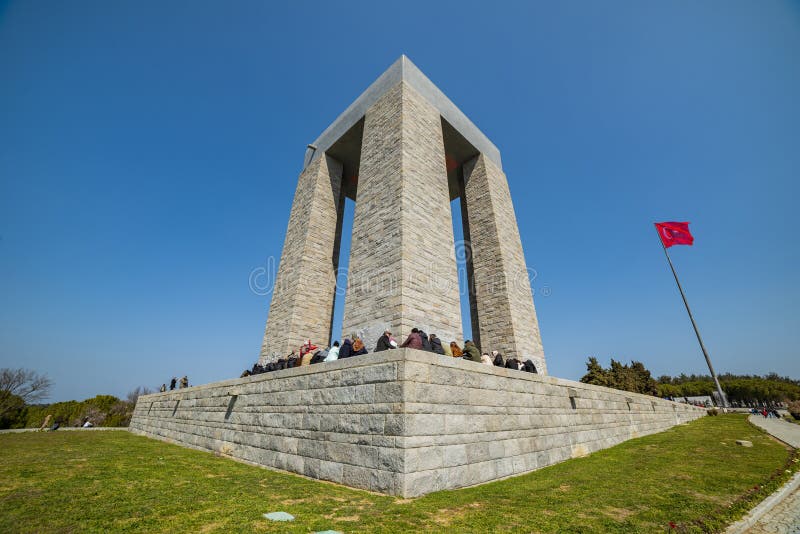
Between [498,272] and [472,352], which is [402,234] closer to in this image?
[472,352]

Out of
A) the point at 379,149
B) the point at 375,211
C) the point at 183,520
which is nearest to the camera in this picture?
the point at 183,520

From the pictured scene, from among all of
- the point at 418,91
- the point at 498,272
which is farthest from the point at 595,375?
the point at 418,91

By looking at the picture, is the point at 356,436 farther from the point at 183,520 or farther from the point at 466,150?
the point at 466,150

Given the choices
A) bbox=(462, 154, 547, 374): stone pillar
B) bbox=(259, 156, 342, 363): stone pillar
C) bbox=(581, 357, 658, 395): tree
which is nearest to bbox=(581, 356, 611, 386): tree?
bbox=(581, 357, 658, 395): tree

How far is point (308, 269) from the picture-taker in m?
14.4

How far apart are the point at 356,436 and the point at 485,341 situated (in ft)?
31.9

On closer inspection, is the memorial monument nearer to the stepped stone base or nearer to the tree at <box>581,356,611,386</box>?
the stepped stone base

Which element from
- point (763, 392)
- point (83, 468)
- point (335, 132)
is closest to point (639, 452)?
point (83, 468)

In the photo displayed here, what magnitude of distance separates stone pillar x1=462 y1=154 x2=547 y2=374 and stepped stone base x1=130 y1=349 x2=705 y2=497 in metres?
4.23

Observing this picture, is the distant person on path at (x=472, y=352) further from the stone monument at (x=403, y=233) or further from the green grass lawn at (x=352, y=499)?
the green grass lawn at (x=352, y=499)

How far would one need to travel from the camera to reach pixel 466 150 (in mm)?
17375

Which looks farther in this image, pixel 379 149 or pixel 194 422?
pixel 379 149

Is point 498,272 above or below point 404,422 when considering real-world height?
above

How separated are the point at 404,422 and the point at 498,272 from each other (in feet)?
35.5
